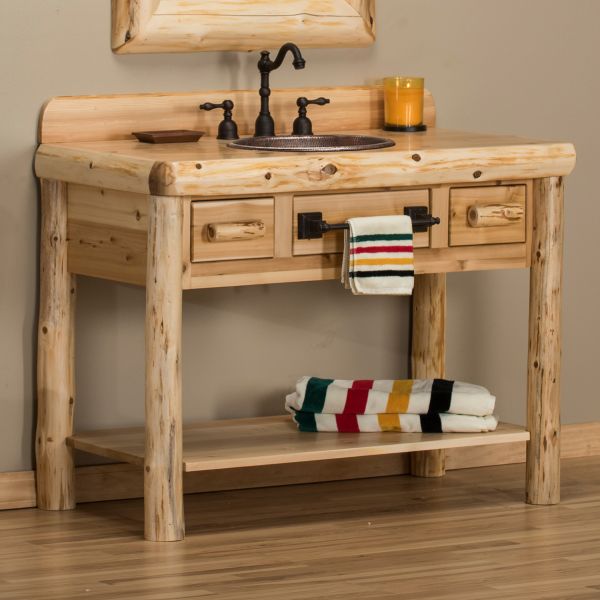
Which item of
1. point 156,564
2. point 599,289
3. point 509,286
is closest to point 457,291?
point 509,286

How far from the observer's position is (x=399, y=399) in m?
3.83

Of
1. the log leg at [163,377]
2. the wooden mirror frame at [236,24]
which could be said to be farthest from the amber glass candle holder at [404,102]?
the log leg at [163,377]

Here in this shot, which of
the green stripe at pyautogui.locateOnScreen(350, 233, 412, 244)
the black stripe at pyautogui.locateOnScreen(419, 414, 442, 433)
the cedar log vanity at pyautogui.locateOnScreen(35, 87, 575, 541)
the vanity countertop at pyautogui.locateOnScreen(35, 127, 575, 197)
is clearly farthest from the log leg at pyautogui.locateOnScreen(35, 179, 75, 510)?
the black stripe at pyautogui.locateOnScreen(419, 414, 442, 433)

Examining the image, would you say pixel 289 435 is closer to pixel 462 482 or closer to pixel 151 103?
pixel 462 482

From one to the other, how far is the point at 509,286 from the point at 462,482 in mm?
541

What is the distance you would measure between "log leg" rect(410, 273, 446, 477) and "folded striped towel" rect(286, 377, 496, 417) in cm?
22

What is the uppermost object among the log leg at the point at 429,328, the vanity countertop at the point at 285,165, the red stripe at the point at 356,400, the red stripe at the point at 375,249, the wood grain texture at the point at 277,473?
the vanity countertop at the point at 285,165

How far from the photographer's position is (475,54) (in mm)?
4168

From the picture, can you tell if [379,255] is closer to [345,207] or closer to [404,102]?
[345,207]

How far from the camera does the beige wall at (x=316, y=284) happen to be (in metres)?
3.72

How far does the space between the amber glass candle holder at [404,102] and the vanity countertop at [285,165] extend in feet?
0.42

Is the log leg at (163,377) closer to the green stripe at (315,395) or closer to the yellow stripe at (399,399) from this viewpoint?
the green stripe at (315,395)

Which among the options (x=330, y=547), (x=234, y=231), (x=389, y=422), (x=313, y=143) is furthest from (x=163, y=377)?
(x=313, y=143)

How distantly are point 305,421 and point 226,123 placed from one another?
0.71 meters
